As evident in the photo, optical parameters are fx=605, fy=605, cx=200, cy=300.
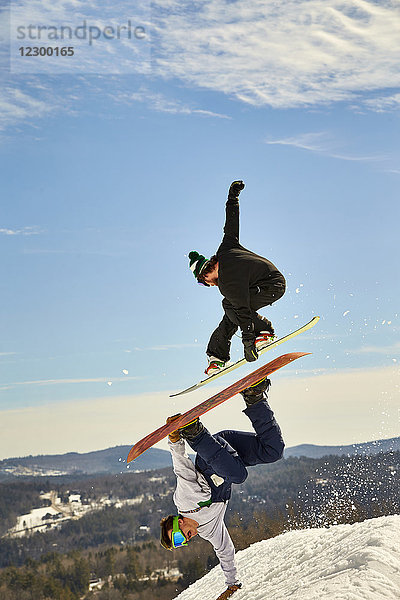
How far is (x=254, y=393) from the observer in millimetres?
6562

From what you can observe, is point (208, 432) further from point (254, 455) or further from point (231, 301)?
point (231, 301)

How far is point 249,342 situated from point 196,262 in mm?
1133

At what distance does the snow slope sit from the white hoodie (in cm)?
92

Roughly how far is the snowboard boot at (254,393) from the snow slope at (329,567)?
1921 millimetres

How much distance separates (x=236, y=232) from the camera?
686cm

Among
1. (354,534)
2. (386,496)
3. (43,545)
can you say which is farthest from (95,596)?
(354,534)

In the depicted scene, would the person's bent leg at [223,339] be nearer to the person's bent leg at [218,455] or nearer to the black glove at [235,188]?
the person's bent leg at [218,455]

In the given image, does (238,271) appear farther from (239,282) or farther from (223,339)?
(223,339)

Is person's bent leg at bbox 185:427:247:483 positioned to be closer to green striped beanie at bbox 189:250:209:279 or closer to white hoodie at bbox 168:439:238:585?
white hoodie at bbox 168:439:238:585

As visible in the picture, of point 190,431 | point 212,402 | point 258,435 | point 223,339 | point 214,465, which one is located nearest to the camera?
point 190,431

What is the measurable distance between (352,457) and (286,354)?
238 feet

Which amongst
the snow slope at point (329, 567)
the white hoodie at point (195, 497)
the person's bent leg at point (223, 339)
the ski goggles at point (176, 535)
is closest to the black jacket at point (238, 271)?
the person's bent leg at point (223, 339)

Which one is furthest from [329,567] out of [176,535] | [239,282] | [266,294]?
[239,282]

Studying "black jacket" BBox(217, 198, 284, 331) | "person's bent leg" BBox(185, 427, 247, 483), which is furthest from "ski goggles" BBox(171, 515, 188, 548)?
"black jacket" BBox(217, 198, 284, 331)
